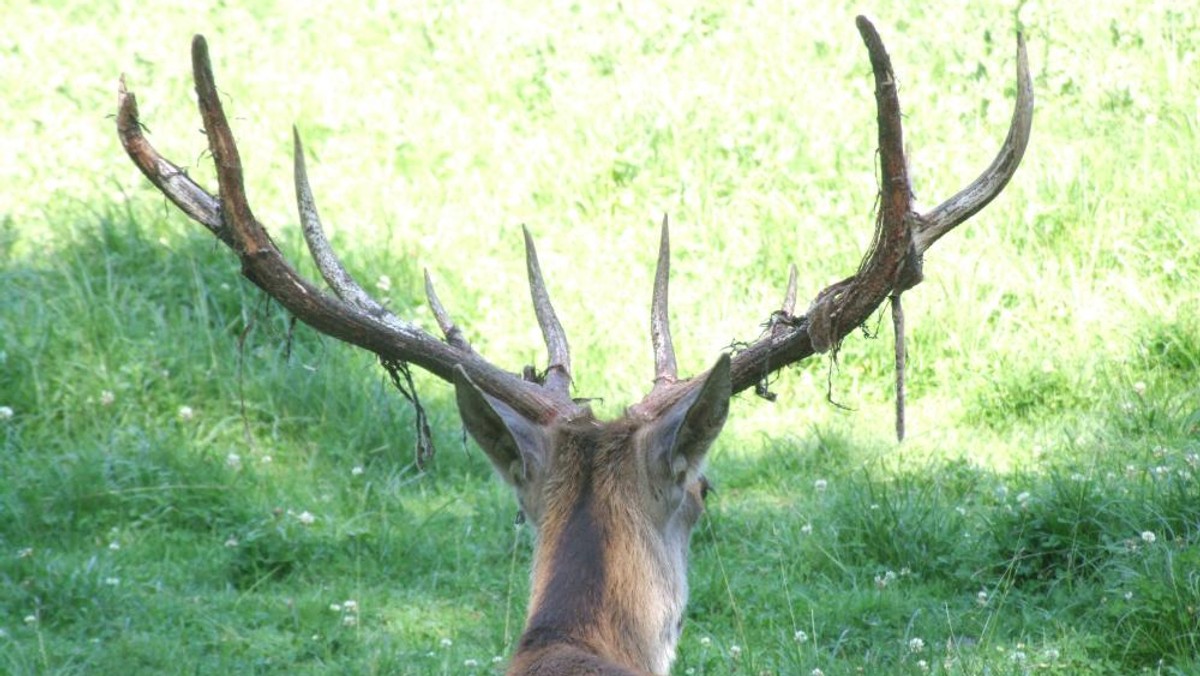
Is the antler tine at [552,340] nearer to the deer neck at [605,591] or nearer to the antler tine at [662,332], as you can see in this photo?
the antler tine at [662,332]

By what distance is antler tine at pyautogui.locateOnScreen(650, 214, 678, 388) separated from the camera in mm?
4641

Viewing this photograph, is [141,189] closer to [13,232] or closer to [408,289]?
[13,232]

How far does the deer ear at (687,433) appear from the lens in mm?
3863

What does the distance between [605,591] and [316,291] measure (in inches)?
47.5

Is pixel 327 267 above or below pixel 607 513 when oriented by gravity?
above

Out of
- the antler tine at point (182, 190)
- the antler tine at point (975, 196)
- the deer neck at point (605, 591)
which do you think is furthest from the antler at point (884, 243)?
the antler tine at point (182, 190)

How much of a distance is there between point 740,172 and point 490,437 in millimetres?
5116

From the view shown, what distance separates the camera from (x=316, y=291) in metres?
4.44

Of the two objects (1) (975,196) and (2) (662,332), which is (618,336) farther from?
(1) (975,196)

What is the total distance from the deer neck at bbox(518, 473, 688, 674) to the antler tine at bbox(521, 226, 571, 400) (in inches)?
23.1

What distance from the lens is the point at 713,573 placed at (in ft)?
20.9

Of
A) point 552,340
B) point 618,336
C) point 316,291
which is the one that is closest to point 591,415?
point 552,340

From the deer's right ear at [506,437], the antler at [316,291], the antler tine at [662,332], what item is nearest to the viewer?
the deer's right ear at [506,437]

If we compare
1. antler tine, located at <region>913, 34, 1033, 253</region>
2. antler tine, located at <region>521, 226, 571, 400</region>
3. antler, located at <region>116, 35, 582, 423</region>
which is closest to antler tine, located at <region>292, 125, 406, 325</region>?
antler, located at <region>116, 35, 582, 423</region>
